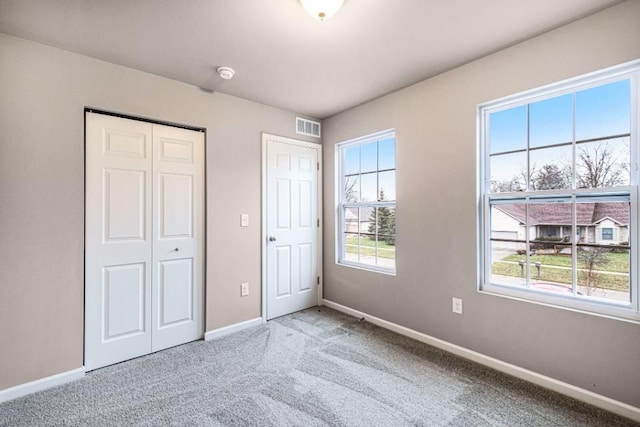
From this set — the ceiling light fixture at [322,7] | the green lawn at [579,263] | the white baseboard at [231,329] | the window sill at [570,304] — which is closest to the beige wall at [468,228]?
the window sill at [570,304]

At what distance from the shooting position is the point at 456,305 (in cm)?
249

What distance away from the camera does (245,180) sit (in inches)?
123

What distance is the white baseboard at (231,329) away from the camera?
112 inches

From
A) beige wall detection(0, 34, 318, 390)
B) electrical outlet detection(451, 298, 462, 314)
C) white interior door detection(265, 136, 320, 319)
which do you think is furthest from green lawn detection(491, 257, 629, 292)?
beige wall detection(0, 34, 318, 390)

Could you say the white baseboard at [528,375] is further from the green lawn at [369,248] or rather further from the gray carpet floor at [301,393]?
the green lawn at [369,248]

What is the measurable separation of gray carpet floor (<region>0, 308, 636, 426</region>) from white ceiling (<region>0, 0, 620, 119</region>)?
2435 mm

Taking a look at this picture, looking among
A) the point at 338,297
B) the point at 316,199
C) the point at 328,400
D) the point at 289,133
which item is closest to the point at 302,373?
the point at 328,400

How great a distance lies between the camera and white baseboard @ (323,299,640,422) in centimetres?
175

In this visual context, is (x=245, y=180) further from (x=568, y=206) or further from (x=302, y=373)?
(x=568, y=206)

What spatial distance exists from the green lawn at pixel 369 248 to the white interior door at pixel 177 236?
171 cm

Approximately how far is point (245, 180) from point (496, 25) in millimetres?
2463

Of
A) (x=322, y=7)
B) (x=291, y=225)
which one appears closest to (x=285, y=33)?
(x=322, y=7)

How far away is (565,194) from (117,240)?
11.1 ft

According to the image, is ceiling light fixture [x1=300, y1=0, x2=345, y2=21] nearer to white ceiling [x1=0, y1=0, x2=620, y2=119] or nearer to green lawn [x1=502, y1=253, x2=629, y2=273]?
white ceiling [x1=0, y1=0, x2=620, y2=119]
